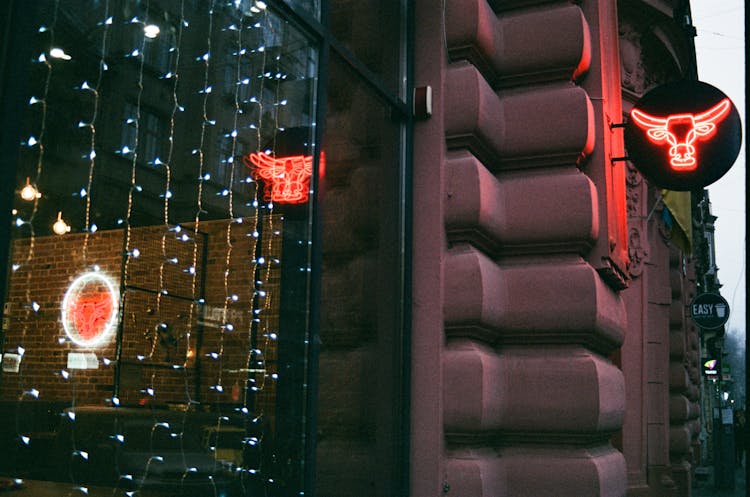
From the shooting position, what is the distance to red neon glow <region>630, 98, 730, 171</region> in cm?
586

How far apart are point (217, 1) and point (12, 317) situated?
2.00 meters

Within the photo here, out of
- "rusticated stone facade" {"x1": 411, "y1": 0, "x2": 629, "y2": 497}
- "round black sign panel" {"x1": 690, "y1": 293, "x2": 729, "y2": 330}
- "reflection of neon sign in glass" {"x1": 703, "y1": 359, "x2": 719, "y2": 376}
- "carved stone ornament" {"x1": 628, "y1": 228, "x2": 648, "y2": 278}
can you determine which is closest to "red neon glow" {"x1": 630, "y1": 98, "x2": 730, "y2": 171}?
"rusticated stone facade" {"x1": 411, "y1": 0, "x2": 629, "y2": 497}

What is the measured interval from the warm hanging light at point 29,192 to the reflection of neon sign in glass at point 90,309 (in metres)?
1.48

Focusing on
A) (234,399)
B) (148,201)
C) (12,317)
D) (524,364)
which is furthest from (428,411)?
(12,317)

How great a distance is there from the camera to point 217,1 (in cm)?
435

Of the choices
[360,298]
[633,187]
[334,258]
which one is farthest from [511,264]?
[633,187]

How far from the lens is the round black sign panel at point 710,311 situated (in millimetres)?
13195

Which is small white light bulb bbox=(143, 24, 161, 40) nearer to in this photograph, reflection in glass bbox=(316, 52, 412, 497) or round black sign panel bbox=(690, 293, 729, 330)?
reflection in glass bbox=(316, 52, 412, 497)

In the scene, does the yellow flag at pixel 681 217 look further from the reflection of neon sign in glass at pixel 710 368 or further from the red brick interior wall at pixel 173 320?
the reflection of neon sign in glass at pixel 710 368

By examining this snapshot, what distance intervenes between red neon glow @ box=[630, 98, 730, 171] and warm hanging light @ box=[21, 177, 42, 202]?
444 centimetres

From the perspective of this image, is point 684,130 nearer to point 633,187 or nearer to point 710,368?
point 633,187

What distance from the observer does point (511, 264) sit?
208 inches

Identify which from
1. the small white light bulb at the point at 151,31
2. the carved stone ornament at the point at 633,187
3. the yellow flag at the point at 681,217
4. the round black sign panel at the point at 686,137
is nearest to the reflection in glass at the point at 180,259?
the small white light bulb at the point at 151,31

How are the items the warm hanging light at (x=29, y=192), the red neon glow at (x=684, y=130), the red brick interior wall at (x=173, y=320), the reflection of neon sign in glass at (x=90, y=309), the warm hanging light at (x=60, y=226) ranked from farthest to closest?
the red neon glow at (x=684, y=130) → the reflection of neon sign in glass at (x=90, y=309) → the red brick interior wall at (x=173, y=320) → the warm hanging light at (x=60, y=226) → the warm hanging light at (x=29, y=192)
